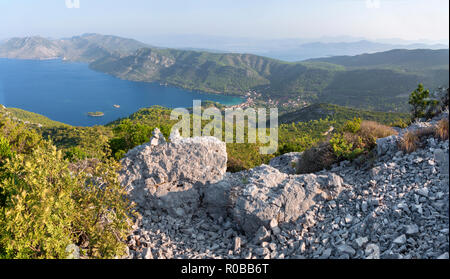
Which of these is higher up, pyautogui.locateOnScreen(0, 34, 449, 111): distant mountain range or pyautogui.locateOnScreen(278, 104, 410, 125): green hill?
pyautogui.locateOnScreen(0, 34, 449, 111): distant mountain range

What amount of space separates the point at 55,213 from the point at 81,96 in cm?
16282

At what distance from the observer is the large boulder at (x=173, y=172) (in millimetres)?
7520

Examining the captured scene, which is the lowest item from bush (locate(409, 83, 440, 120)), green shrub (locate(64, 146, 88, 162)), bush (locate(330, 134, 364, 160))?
green shrub (locate(64, 146, 88, 162))

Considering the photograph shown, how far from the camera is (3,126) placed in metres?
10.4

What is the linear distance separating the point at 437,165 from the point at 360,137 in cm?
267

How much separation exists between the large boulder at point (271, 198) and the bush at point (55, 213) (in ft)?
9.18

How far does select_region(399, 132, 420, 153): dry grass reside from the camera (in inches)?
289

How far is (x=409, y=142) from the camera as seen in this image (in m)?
7.48

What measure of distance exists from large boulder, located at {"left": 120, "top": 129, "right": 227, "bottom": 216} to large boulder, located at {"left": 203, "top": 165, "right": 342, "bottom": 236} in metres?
0.90

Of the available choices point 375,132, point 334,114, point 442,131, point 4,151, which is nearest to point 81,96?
point 334,114

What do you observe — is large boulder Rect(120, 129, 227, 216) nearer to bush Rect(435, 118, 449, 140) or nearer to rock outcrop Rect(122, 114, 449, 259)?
rock outcrop Rect(122, 114, 449, 259)

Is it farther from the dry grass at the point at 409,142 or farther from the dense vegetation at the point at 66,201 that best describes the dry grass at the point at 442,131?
the dry grass at the point at 409,142

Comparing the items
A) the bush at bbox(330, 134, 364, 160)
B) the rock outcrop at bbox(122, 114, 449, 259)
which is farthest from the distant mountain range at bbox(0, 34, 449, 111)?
the rock outcrop at bbox(122, 114, 449, 259)

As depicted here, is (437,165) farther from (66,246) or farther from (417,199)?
(66,246)
